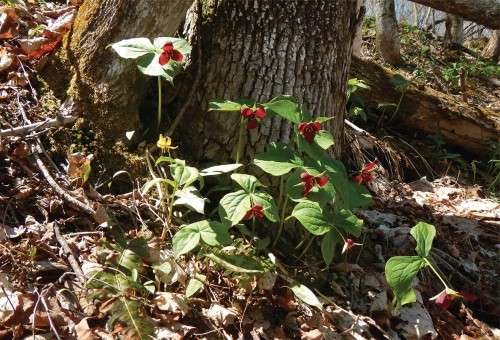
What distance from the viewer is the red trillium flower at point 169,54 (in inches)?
83.6

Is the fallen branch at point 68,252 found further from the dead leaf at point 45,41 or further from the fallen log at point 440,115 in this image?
the fallen log at point 440,115

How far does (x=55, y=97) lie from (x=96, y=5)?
1.63ft

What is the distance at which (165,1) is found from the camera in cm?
245

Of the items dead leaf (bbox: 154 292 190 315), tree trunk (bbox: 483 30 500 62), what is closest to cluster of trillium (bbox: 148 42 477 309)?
dead leaf (bbox: 154 292 190 315)

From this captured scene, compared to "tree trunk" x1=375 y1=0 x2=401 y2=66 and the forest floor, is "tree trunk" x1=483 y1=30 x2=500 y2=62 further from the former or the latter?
the forest floor

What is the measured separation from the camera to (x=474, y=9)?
4090mm

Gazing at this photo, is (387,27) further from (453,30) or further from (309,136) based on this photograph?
(309,136)

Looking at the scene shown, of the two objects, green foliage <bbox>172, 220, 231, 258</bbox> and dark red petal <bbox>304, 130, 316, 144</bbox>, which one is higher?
dark red petal <bbox>304, 130, 316, 144</bbox>

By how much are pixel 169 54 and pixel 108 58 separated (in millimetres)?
482

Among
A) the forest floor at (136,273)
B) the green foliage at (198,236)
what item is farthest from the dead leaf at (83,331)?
the green foliage at (198,236)

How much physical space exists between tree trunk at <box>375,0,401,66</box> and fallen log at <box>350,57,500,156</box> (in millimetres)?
2590

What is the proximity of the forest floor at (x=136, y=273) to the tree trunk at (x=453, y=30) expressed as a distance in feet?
24.5

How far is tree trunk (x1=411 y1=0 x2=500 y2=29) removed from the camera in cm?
409

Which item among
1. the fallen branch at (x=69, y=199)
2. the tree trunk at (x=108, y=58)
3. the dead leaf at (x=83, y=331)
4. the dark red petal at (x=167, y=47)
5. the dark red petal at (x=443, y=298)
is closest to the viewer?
the dead leaf at (x=83, y=331)
